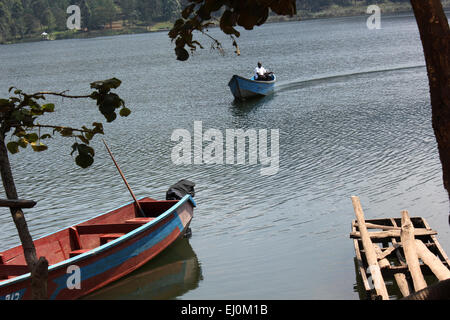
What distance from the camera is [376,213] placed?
13156 mm

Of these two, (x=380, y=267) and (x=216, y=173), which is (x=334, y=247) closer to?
(x=380, y=267)

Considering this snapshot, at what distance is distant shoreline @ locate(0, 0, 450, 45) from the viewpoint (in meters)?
115

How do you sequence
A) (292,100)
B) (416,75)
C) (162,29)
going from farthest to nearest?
1. (162,29)
2. (416,75)
3. (292,100)

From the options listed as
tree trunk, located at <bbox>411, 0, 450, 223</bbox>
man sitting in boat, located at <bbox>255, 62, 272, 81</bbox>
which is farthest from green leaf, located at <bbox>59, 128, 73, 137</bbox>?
man sitting in boat, located at <bbox>255, 62, 272, 81</bbox>

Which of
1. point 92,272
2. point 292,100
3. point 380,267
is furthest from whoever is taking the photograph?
point 292,100

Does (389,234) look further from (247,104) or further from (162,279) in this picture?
(247,104)

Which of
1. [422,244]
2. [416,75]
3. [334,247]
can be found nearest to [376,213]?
[334,247]

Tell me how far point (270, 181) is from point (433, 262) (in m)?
7.17

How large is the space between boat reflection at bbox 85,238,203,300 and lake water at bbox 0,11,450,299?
0.03 m

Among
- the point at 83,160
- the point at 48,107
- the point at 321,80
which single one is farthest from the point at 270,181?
the point at 321,80

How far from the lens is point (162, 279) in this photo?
452 inches

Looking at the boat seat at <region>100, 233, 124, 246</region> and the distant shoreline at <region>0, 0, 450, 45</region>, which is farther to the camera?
the distant shoreline at <region>0, 0, 450, 45</region>

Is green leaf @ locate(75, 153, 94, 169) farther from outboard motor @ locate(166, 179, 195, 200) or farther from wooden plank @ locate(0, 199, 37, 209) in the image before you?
outboard motor @ locate(166, 179, 195, 200)

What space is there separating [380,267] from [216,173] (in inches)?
329
